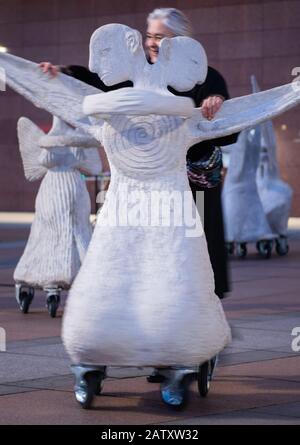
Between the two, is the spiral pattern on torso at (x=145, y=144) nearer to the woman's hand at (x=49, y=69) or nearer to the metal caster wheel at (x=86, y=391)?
the woman's hand at (x=49, y=69)

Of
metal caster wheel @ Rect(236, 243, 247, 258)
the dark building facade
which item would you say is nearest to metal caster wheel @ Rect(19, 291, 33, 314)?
metal caster wheel @ Rect(236, 243, 247, 258)

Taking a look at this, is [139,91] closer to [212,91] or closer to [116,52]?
[116,52]

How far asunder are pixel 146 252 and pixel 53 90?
1205 millimetres

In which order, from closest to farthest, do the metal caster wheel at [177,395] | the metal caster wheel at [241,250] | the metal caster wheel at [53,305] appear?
the metal caster wheel at [177,395] → the metal caster wheel at [53,305] → the metal caster wheel at [241,250]

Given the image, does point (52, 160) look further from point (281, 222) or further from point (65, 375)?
point (281, 222)

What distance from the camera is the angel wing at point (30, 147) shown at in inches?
442

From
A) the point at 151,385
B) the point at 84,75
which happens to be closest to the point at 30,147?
the point at 84,75

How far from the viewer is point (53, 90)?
6824 millimetres

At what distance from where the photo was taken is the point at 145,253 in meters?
6.26

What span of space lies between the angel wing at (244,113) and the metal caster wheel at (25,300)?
14.6 ft

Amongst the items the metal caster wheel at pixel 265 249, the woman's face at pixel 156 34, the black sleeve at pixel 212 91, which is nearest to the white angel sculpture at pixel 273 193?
the metal caster wheel at pixel 265 249

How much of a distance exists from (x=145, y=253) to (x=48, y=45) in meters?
31.2
